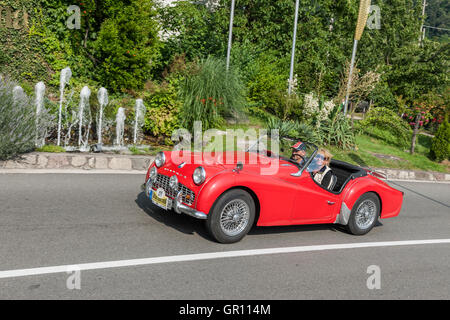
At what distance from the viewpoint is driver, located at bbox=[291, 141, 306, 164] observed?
22.2 ft

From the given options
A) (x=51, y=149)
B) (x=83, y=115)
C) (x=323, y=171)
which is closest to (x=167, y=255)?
(x=323, y=171)

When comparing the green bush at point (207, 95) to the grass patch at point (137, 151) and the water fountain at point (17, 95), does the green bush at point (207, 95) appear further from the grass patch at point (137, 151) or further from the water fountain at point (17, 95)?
the water fountain at point (17, 95)

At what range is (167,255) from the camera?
17.2 ft

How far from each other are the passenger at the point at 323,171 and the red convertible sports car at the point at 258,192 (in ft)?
0.18

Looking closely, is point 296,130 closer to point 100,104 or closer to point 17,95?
point 100,104

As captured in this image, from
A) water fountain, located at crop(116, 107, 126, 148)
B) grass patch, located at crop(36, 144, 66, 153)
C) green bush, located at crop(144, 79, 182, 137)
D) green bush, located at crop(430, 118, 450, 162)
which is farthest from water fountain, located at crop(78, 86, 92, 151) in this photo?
green bush, located at crop(430, 118, 450, 162)

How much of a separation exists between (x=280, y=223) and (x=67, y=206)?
326 centimetres

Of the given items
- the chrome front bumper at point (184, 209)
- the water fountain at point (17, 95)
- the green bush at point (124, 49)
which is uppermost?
the green bush at point (124, 49)

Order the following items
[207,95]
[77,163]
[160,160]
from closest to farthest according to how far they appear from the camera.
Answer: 1. [160,160]
2. [77,163]
3. [207,95]

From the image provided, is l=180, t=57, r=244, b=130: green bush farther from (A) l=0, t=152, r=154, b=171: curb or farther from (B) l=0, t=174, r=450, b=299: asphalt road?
(B) l=0, t=174, r=450, b=299: asphalt road

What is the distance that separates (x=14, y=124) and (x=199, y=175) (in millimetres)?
5227

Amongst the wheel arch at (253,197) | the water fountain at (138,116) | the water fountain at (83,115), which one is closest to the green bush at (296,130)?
the water fountain at (138,116)

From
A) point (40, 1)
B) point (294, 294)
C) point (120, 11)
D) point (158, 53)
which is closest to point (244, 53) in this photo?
point (158, 53)

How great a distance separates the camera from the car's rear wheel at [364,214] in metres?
6.93
